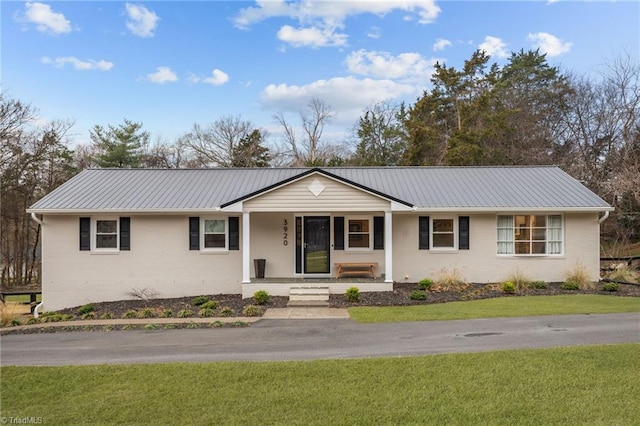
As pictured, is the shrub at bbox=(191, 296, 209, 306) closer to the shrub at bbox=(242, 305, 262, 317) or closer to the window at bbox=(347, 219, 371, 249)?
the shrub at bbox=(242, 305, 262, 317)

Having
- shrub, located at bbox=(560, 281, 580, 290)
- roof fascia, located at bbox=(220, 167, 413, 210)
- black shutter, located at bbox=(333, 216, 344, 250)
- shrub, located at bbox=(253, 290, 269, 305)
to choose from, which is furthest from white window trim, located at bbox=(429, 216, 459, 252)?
shrub, located at bbox=(253, 290, 269, 305)

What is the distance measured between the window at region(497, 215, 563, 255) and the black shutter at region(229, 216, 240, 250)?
9.35 meters

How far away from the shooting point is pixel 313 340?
330 inches

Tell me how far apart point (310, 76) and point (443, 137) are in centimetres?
1100

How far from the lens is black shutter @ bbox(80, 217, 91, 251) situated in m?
14.7

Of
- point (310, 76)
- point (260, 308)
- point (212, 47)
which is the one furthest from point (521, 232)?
point (310, 76)

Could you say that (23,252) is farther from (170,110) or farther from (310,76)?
(310,76)

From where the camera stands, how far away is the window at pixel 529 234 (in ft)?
50.5

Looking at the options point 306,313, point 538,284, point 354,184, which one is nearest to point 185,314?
point 306,313

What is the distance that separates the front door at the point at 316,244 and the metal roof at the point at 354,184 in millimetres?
1812

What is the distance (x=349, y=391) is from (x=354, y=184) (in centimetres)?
890

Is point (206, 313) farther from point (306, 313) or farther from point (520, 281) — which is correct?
point (520, 281)

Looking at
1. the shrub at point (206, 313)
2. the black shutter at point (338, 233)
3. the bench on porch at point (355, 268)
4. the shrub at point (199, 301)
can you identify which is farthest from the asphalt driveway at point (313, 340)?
the black shutter at point (338, 233)

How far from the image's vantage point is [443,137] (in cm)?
3192
